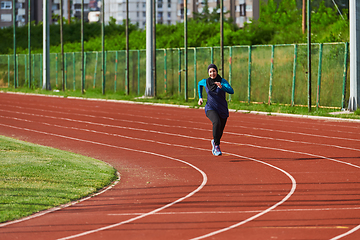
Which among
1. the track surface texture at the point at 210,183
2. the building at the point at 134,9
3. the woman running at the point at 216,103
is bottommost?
the track surface texture at the point at 210,183

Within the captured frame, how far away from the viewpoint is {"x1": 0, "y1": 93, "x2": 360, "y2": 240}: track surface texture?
290 inches

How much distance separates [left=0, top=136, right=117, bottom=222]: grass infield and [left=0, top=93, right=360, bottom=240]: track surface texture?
0.33 m

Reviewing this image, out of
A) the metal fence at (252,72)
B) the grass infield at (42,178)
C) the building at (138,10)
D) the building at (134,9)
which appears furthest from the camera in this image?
the building at (138,10)

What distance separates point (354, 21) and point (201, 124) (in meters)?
7.98

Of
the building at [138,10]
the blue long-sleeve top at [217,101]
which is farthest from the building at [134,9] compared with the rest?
the blue long-sleeve top at [217,101]

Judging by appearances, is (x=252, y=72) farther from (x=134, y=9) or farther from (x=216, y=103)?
(x=134, y=9)

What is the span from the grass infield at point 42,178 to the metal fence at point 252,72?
1686cm

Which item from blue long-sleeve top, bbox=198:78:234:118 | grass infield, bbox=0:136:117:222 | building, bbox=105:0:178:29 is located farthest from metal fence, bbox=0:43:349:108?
building, bbox=105:0:178:29

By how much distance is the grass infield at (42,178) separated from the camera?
28.4 ft

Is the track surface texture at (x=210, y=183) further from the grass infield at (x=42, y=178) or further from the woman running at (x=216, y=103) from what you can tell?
the woman running at (x=216, y=103)

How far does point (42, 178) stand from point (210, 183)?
2878mm

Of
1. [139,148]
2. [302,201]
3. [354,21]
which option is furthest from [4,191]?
[354,21]

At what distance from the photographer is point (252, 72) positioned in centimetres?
3269

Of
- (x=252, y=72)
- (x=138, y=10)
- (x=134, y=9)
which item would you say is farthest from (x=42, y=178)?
(x=134, y=9)
